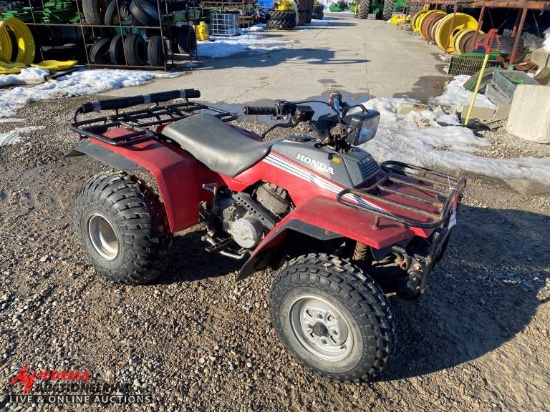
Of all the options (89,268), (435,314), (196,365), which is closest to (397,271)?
(435,314)

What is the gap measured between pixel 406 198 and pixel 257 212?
3.18ft

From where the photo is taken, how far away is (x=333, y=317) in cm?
235

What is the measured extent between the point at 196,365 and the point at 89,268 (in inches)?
56.2

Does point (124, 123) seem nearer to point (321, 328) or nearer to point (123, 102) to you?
point (123, 102)

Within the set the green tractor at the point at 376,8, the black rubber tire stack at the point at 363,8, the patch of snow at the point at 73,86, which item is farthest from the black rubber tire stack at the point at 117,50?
the black rubber tire stack at the point at 363,8

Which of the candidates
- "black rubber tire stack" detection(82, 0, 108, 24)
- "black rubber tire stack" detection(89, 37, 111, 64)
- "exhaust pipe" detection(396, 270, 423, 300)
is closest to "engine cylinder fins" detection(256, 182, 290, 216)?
"exhaust pipe" detection(396, 270, 423, 300)

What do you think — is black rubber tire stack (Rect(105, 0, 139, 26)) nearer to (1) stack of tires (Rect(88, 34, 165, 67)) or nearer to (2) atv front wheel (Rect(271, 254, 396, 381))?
(1) stack of tires (Rect(88, 34, 165, 67))

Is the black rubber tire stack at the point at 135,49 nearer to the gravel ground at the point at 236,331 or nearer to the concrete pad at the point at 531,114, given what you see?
the gravel ground at the point at 236,331

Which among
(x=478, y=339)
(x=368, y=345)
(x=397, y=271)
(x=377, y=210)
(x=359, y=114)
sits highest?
(x=359, y=114)

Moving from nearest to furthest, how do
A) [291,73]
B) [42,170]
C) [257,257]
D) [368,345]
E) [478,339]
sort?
[368,345] → [257,257] → [478,339] → [42,170] → [291,73]

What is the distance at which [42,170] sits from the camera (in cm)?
509

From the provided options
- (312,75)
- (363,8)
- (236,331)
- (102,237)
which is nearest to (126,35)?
(312,75)

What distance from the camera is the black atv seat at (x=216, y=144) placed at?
2.78m

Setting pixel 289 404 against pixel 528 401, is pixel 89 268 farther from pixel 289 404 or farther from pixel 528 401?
pixel 528 401
